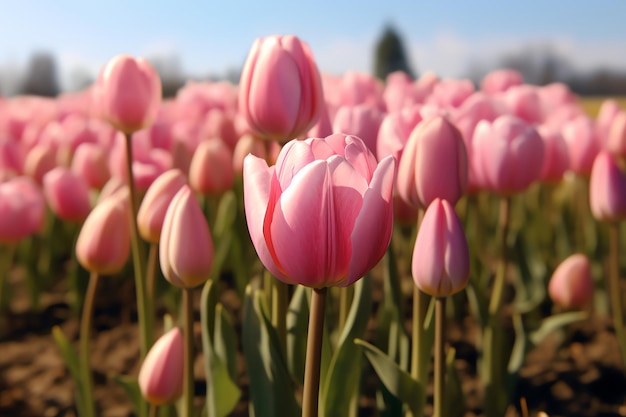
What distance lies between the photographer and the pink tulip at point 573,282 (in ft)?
5.36

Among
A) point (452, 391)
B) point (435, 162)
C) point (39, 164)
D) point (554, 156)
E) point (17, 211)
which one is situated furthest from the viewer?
point (39, 164)

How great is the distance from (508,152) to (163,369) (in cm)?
78

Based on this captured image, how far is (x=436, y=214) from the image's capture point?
91 cm

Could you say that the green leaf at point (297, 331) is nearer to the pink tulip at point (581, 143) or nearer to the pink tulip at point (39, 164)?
the pink tulip at point (581, 143)

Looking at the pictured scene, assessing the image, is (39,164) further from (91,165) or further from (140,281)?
(140,281)

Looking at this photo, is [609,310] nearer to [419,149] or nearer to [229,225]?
[229,225]

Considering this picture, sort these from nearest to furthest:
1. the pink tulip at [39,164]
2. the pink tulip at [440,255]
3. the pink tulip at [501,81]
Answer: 1. the pink tulip at [440,255]
2. the pink tulip at [39,164]
3. the pink tulip at [501,81]

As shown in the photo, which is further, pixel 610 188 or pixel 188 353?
pixel 610 188

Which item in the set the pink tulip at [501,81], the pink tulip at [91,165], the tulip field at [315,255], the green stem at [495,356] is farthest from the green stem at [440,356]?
the pink tulip at [501,81]

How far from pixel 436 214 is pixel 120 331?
1.63m

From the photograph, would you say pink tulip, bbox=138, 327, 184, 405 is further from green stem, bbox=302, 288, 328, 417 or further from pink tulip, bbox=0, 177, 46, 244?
pink tulip, bbox=0, 177, 46, 244

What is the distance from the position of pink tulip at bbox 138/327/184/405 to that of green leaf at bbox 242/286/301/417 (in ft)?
0.39

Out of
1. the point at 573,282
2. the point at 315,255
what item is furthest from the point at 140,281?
the point at 573,282

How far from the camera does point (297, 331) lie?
121cm
